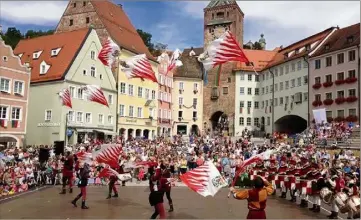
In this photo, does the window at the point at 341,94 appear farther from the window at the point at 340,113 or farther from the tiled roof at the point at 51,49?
the tiled roof at the point at 51,49

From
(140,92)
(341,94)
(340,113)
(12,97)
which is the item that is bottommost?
(340,113)

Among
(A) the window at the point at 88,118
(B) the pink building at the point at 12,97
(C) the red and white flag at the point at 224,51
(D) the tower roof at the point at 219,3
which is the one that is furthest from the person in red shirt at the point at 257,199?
(D) the tower roof at the point at 219,3

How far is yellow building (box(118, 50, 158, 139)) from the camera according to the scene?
184 feet

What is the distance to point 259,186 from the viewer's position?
10.1m

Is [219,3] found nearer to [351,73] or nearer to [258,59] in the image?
[258,59]

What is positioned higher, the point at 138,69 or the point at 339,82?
the point at 339,82

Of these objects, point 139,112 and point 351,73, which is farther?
point 139,112

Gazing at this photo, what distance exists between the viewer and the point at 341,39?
5091cm

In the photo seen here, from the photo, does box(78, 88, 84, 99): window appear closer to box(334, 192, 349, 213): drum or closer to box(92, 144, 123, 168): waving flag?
box(92, 144, 123, 168): waving flag

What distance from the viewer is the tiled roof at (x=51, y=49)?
47.0 meters

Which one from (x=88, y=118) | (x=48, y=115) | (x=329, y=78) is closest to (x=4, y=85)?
(x=48, y=115)

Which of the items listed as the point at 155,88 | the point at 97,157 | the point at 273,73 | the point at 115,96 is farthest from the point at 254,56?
the point at 97,157

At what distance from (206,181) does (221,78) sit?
61528mm

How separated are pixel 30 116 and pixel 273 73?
3651 cm
